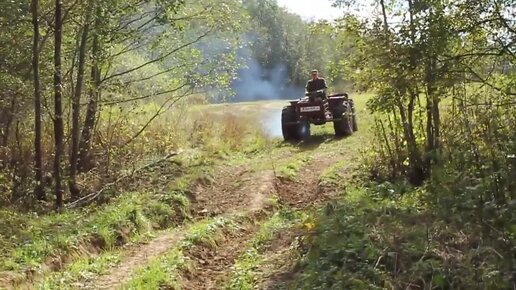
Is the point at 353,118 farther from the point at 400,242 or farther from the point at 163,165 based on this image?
the point at 400,242

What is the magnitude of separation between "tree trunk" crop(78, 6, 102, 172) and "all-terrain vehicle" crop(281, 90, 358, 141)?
221 inches

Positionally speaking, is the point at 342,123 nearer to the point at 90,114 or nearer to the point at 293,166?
the point at 293,166

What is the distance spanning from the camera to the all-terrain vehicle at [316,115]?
49.9 feet

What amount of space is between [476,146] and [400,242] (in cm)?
173

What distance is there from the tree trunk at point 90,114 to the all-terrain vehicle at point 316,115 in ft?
18.5

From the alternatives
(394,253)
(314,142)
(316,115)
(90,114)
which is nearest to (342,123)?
(316,115)

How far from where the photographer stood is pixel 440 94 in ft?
24.8

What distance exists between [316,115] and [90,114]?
235 inches

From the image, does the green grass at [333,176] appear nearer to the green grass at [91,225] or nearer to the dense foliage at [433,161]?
the dense foliage at [433,161]

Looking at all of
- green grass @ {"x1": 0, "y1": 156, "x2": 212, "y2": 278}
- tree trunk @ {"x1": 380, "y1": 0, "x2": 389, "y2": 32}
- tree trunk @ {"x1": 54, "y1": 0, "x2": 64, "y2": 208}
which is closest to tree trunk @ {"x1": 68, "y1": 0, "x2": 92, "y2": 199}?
tree trunk @ {"x1": 54, "y1": 0, "x2": 64, "y2": 208}

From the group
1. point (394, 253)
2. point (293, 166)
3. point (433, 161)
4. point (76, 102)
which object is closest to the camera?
point (394, 253)

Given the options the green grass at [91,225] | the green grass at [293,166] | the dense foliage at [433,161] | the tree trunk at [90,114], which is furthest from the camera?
the green grass at [293,166]

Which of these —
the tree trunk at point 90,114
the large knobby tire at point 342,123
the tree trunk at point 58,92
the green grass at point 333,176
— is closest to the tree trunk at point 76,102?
the tree trunk at point 90,114

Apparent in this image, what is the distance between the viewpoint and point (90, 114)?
37.4 ft
